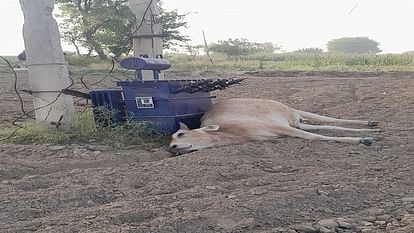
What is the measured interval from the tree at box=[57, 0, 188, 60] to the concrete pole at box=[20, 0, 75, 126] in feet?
65.8

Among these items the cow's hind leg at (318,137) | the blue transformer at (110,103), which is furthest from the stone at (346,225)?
the blue transformer at (110,103)

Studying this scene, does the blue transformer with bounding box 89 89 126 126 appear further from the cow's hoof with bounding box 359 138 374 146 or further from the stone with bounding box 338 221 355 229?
the stone with bounding box 338 221 355 229

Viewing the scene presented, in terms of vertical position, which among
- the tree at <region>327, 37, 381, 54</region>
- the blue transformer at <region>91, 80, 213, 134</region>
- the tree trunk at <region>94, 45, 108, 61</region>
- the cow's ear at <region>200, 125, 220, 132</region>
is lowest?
the tree at <region>327, 37, 381, 54</region>

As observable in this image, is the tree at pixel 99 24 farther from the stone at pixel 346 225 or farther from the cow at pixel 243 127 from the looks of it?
the stone at pixel 346 225

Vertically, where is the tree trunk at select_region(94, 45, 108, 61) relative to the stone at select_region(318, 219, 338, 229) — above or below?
above

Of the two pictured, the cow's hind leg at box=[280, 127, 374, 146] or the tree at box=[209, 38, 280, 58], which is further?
the tree at box=[209, 38, 280, 58]

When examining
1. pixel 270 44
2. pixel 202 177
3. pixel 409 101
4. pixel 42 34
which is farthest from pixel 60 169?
pixel 270 44

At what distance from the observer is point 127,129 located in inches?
214

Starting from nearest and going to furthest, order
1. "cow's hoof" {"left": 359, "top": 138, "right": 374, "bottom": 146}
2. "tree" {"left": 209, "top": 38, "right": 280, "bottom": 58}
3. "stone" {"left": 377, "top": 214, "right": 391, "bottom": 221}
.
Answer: "stone" {"left": 377, "top": 214, "right": 391, "bottom": 221} < "cow's hoof" {"left": 359, "top": 138, "right": 374, "bottom": 146} < "tree" {"left": 209, "top": 38, "right": 280, "bottom": 58}

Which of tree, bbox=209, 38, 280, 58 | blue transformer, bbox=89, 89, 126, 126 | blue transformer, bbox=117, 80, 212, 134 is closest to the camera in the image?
blue transformer, bbox=117, 80, 212, 134

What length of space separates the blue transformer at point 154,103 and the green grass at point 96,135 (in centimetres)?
11

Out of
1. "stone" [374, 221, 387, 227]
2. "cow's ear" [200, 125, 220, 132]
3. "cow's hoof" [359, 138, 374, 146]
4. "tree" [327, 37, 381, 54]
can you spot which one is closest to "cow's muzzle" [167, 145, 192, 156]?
"cow's ear" [200, 125, 220, 132]

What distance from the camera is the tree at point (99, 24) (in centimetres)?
2647

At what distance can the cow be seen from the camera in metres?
4.89
